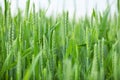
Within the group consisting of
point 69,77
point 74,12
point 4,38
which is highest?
point 74,12

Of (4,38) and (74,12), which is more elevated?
(74,12)

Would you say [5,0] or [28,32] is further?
[28,32]

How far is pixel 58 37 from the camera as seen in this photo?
1.25 metres

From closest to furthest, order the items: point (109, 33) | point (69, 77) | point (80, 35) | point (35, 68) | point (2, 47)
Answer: point (69, 77), point (35, 68), point (2, 47), point (80, 35), point (109, 33)

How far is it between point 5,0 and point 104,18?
427 millimetres

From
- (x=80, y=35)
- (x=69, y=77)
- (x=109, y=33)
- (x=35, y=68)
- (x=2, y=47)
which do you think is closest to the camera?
(x=69, y=77)

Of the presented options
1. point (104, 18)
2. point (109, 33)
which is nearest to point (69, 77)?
point (104, 18)

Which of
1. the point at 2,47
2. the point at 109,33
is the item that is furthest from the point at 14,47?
the point at 109,33

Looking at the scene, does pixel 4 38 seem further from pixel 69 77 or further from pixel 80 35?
pixel 69 77

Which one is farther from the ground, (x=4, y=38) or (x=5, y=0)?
(x=5, y=0)

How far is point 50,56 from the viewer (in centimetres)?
93

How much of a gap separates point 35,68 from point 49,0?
474mm

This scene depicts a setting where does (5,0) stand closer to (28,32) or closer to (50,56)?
(28,32)

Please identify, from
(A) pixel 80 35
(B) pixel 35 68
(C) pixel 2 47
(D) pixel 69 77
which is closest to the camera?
(D) pixel 69 77
